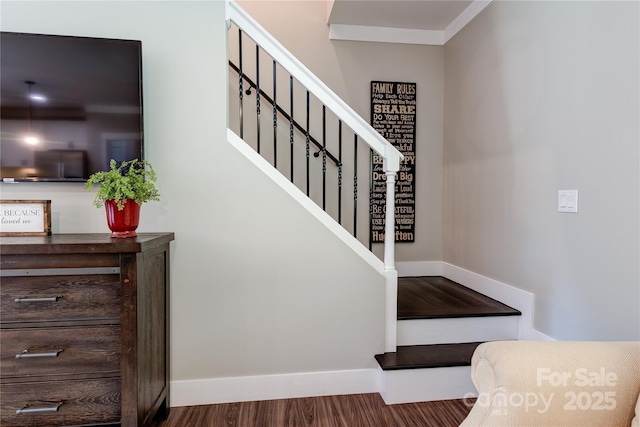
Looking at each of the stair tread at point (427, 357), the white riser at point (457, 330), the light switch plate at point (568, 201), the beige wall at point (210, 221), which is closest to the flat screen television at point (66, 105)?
the beige wall at point (210, 221)

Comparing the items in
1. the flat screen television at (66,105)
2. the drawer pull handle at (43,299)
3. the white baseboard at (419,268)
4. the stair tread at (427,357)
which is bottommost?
the stair tread at (427,357)

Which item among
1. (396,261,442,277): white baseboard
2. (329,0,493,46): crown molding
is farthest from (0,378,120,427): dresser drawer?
(329,0,493,46): crown molding

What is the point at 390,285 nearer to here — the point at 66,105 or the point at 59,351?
the point at 59,351

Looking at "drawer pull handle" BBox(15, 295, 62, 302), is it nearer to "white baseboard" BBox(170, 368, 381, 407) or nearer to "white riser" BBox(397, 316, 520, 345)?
"white baseboard" BBox(170, 368, 381, 407)

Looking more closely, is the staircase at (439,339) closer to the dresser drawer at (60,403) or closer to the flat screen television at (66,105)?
the dresser drawer at (60,403)

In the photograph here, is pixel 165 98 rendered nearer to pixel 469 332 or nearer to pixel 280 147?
pixel 280 147

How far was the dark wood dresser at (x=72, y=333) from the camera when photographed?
1.41 meters

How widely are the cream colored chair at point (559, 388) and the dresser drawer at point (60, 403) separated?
4.65ft

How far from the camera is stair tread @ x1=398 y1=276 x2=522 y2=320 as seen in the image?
89.6 inches

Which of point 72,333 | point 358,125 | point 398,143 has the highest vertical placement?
point 398,143

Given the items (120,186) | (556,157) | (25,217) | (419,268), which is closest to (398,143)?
(419,268)

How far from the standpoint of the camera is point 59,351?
4.68 ft

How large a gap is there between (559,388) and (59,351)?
1775mm

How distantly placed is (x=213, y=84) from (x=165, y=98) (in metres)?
0.27
